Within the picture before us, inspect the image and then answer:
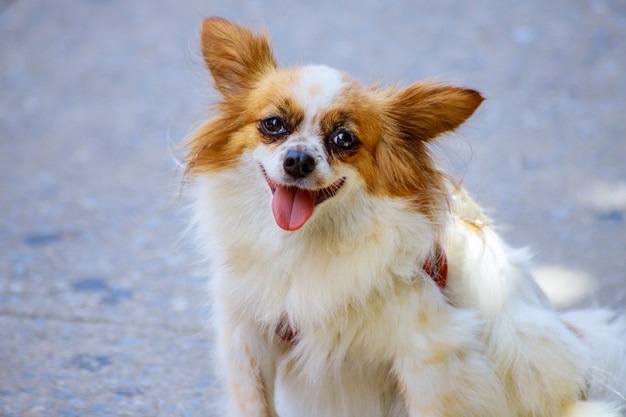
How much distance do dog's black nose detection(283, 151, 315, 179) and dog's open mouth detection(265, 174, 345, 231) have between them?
0.10m

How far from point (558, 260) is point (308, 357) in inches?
74.2

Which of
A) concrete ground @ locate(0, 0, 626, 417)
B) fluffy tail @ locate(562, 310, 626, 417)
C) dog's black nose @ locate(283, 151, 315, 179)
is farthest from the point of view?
concrete ground @ locate(0, 0, 626, 417)

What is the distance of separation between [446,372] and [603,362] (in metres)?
0.66

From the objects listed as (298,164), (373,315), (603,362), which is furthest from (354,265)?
(603,362)

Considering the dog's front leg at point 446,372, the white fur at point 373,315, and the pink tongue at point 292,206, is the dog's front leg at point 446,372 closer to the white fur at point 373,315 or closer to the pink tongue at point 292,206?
the white fur at point 373,315

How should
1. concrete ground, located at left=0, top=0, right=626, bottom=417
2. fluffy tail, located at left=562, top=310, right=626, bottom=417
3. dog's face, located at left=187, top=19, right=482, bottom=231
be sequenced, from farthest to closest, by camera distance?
1. concrete ground, located at left=0, top=0, right=626, bottom=417
2. fluffy tail, located at left=562, top=310, right=626, bottom=417
3. dog's face, located at left=187, top=19, right=482, bottom=231

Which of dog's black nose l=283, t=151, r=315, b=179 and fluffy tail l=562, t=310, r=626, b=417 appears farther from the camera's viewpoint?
fluffy tail l=562, t=310, r=626, b=417

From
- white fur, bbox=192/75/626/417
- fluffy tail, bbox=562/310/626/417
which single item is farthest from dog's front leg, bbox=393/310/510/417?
fluffy tail, bbox=562/310/626/417

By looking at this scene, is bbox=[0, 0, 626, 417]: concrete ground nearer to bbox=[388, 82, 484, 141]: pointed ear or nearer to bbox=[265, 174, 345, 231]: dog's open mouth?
bbox=[388, 82, 484, 141]: pointed ear

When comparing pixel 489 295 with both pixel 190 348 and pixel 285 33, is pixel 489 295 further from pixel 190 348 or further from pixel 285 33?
pixel 285 33

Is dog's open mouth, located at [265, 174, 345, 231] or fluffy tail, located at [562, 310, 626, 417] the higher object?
dog's open mouth, located at [265, 174, 345, 231]

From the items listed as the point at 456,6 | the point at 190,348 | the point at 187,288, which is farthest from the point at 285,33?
the point at 190,348

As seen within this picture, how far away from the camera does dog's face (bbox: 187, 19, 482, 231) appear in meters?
2.58

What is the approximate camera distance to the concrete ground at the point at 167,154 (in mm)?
3535
